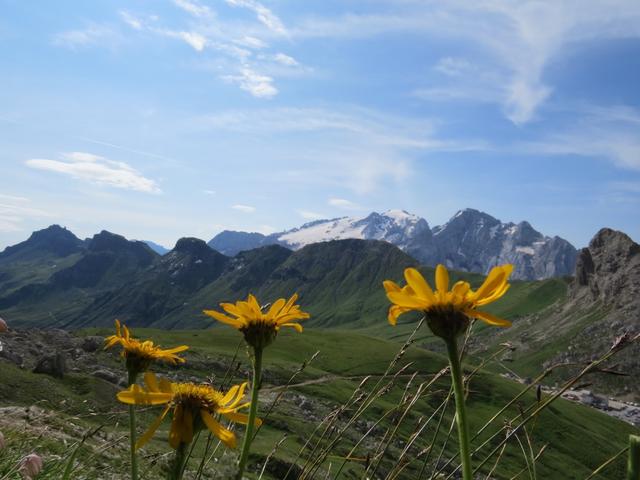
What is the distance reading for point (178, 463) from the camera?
214 centimetres

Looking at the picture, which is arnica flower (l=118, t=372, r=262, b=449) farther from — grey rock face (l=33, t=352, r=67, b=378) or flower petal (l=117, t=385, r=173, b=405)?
grey rock face (l=33, t=352, r=67, b=378)

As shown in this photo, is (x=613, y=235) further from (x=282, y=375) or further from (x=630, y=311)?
(x=282, y=375)

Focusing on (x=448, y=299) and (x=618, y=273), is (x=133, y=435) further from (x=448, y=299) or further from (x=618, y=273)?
(x=618, y=273)

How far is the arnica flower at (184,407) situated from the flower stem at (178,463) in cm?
4

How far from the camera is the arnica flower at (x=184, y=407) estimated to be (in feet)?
6.75

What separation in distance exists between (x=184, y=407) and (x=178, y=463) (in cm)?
22

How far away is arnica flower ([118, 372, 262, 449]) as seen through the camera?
2057 mm

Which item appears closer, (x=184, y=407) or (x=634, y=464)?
(x=634, y=464)

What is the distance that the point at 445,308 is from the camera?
2.20 m

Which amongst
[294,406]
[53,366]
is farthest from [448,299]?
[294,406]

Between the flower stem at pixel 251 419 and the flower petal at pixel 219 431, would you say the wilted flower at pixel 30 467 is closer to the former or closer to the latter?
the flower petal at pixel 219 431

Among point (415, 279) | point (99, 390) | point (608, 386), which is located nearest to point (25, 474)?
point (415, 279)

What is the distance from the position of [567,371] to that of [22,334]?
481ft

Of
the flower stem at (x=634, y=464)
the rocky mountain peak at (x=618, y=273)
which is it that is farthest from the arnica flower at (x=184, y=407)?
the rocky mountain peak at (x=618, y=273)
